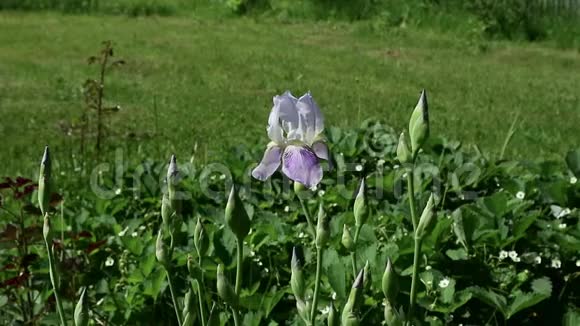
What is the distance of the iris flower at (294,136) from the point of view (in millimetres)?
1200

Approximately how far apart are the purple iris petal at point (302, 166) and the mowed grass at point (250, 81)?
8.89 feet

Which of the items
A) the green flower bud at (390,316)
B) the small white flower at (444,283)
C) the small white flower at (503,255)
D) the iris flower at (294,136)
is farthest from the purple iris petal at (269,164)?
the small white flower at (503,255)

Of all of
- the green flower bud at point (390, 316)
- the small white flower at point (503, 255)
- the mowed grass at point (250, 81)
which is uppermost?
the green flower bud at point (390, 316)

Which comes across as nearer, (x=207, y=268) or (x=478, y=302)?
(x=207, y=268)

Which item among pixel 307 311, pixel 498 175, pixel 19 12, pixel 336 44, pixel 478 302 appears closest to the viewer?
pixel 307 311

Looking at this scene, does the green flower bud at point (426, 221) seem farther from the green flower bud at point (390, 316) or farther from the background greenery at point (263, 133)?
the background greenery at point (263, 133)

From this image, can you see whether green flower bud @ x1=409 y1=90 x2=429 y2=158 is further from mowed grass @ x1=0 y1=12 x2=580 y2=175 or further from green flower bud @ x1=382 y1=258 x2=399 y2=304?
mowed grass @ x1=0 y1=12 x2=580 y2=175

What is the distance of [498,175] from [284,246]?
925 millimetres

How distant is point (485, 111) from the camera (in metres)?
5.52

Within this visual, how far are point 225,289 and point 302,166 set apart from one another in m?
0.19

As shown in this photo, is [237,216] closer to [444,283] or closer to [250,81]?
[444,283]

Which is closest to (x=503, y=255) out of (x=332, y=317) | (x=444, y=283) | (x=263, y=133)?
(x=444, y=283)

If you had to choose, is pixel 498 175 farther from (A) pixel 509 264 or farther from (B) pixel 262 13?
(B) pixel 262 13

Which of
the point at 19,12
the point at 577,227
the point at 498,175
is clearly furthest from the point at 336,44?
the point at 577,227
